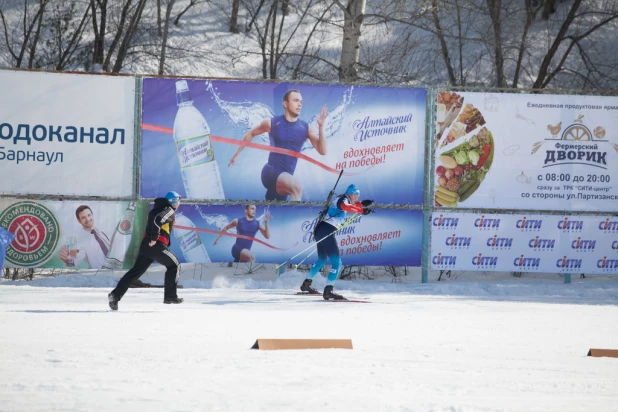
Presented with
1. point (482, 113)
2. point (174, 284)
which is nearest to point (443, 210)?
point (482, 113)

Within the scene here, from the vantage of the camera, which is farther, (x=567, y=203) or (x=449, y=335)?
(x=567, y=203)

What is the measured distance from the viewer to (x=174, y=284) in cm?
1348

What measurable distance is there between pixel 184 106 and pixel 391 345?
31.3ft

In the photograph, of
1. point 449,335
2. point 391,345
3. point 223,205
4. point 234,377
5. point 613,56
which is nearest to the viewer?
point 234,377

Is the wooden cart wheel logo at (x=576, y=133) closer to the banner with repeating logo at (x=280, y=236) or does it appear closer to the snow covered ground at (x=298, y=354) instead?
the banner with repeating logo at (x=280, y=236)

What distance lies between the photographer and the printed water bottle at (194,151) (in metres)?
17.7

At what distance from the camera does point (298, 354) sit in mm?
8523

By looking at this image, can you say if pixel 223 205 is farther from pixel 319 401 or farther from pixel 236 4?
pixel 236 4

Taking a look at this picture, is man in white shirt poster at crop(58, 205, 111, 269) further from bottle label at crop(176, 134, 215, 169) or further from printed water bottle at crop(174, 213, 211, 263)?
bottle label at crop(176, 134, 215, 169)

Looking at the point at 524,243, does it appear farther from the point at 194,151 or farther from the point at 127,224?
the point at 127,224

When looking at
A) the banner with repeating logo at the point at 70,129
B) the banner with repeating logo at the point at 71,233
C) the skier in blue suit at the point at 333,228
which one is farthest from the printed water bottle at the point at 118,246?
the skier in blue suit at the point at 333,228

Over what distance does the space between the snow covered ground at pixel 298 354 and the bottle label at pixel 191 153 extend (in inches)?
124

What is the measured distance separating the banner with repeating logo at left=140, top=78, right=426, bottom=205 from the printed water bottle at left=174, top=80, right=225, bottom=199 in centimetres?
2

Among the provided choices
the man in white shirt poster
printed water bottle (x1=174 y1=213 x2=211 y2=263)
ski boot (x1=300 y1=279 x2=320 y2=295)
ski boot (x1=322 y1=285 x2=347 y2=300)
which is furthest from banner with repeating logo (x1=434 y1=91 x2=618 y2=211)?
the man in white shirt poster
